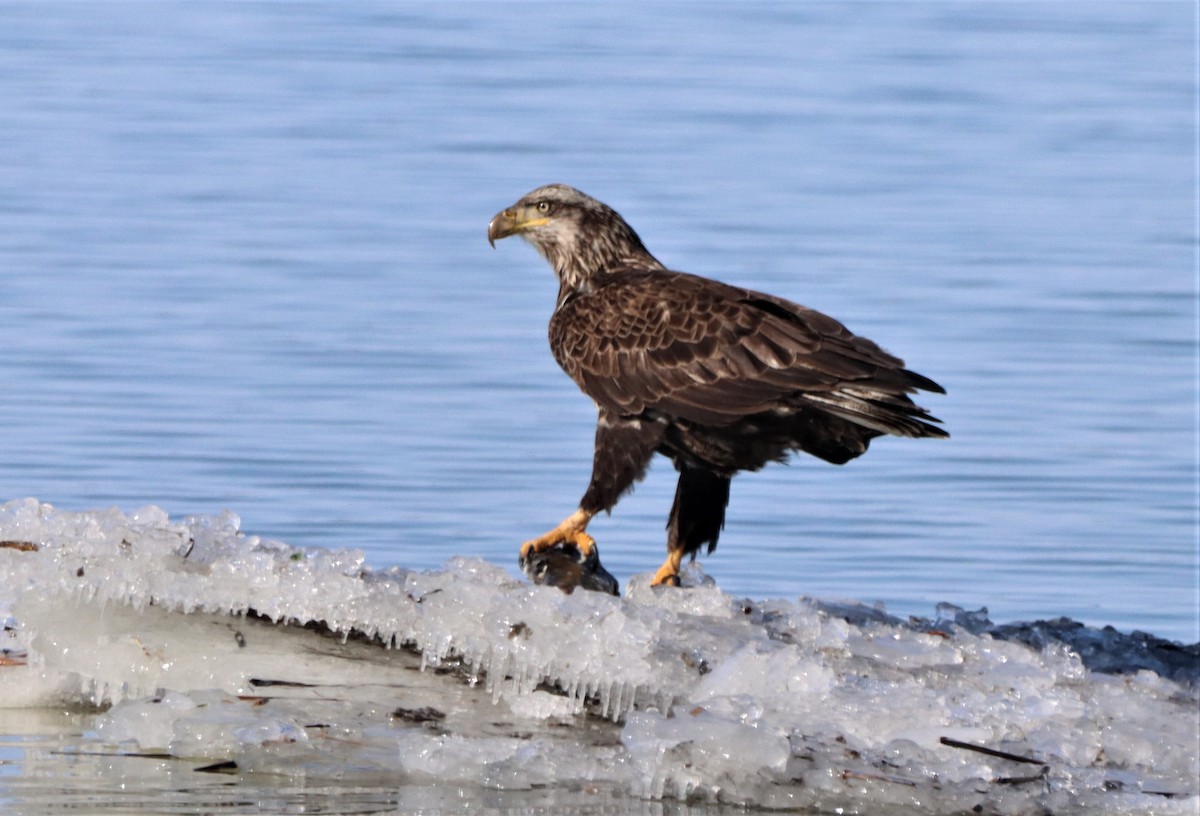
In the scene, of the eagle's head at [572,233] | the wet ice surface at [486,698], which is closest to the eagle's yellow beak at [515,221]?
the eagle's head at [572,233]

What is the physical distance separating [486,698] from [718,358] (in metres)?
1.98

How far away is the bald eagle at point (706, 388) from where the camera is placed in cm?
826

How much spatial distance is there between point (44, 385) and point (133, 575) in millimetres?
6355

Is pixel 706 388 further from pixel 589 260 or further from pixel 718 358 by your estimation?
pixel 589 260

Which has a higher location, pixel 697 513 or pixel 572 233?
pixel 572 233

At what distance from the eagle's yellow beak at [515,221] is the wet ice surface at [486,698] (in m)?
2.43

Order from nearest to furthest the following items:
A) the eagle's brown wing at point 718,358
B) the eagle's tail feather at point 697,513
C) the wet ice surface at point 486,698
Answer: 1. the wet ice surface at point 486,698
2. the eagle's brown wing at point 718,358
3. the eagle's tail feather at point 697,513

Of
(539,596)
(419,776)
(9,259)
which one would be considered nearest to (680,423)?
(539,596)

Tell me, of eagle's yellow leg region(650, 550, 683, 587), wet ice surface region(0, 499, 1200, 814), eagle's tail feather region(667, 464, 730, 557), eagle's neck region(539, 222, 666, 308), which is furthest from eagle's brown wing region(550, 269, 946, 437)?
wet ice surface region(0, 499, 1200, 814)

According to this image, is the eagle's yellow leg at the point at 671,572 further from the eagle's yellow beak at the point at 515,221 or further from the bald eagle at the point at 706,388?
the eagle's yellow beak at the point at 515,221

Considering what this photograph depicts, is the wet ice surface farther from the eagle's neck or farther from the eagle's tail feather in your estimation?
the eagle's neck

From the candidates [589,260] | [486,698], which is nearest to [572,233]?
[589,260]

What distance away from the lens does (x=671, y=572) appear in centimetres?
873

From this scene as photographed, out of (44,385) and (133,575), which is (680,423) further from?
(44,385)
